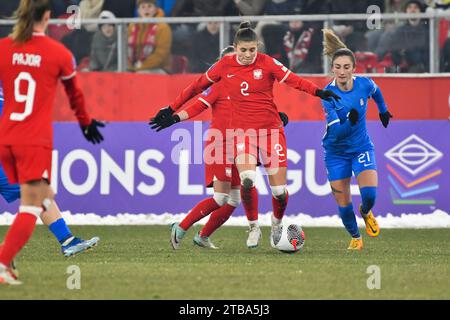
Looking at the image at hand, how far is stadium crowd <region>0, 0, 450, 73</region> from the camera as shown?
16.6 m

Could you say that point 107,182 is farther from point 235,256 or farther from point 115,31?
point 235,256

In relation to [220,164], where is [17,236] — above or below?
below

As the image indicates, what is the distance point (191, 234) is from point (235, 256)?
344 cm

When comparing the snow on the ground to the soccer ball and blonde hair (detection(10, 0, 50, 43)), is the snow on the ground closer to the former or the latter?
the soccer ball

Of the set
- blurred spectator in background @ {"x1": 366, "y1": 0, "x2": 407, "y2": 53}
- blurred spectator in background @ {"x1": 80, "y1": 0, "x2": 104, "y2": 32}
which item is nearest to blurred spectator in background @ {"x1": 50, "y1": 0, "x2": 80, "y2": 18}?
blurred spectator in background @ {"x1": 80, "y1": 0, "x2": 104, "y2": 32}

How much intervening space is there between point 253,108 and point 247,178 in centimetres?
80

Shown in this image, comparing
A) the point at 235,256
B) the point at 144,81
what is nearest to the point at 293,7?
the point at 144,81

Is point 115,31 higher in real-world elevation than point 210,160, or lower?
higher

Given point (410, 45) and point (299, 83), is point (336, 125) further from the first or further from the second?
point (410, 45)

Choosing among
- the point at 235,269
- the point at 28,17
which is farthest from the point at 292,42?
the point at 28,17

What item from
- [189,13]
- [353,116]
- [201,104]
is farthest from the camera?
[189,13]

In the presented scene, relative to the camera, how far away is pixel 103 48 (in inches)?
678

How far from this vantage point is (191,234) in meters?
15.2

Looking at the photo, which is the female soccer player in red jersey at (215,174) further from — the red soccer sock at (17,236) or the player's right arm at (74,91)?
the red soccer sock at (17,236)
